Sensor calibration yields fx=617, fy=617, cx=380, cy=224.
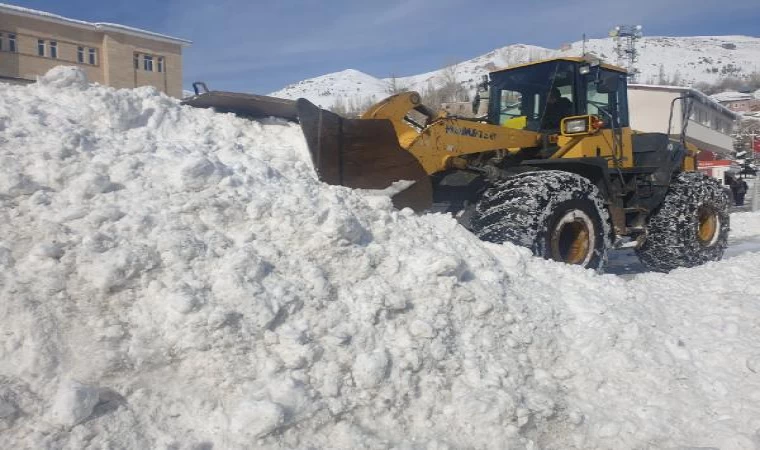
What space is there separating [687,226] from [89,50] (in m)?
30.2

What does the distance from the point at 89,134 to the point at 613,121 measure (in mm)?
6145

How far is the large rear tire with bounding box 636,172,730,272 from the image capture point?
771cm

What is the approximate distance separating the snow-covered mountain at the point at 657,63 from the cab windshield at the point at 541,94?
263ft

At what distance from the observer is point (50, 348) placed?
10.1 feet

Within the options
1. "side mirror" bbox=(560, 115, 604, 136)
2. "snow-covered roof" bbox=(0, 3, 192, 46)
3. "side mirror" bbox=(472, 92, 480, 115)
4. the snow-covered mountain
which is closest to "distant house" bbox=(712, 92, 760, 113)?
the snow-covered mountain

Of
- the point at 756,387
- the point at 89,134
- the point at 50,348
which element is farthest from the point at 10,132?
the point at 756,387

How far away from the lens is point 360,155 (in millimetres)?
5508

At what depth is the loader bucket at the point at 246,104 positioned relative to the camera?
18.7 feet

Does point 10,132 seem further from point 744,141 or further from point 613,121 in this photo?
point 744,141

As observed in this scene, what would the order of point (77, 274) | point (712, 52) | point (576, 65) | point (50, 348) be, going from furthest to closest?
point (712, 52)
point (576, 65)
point (77, 274)
point (50, 348)

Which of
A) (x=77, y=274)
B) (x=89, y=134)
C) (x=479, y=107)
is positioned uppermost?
(x=479, y=107)

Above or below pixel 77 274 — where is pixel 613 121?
above

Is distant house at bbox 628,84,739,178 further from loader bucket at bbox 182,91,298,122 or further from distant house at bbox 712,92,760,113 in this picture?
distant house at bbox 712,92,760,113

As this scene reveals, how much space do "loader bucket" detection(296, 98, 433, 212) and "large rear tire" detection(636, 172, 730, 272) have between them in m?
3.70
